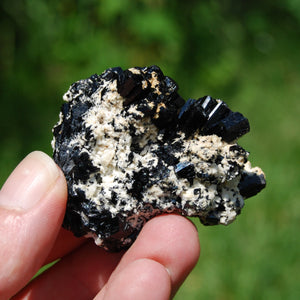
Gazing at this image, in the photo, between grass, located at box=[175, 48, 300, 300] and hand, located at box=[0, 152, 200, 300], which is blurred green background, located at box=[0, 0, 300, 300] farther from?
hand, located at box=[0, 152, 200, 300]

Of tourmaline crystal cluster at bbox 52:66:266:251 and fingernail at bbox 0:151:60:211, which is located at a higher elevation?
tourmaline crystal cluster at bbox 52:66:266:251

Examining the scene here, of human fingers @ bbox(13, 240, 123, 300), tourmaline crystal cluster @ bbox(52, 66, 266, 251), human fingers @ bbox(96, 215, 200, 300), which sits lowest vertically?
human fingers @ bbox(13, 240, 123, 300)

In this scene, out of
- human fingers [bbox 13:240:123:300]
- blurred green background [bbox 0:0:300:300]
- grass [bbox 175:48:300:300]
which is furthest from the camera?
blurred green background [bbox 0:0:300:300]

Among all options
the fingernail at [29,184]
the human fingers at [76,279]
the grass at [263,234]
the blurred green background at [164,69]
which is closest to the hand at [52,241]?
the fingernail at [29,184]

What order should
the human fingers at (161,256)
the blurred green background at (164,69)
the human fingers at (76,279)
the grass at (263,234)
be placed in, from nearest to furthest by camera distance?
the human fingers at (161,256)
the human fingers at (76,279)
the grass at (263,234)
the blurred green background at (164,69)

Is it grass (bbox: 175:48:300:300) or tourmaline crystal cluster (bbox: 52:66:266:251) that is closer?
tourmaline crystal cluster (bbox: 52:66:266:251)

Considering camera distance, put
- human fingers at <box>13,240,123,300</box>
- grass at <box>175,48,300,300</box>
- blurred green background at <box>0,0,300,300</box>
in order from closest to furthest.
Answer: human fingers at <box>13,240,123,300</box>
grass at <box>175,48,300,300</box>
blurred green background at <box>0,0,300,300</box>

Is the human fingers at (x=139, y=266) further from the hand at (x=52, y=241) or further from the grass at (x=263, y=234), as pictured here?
the grass at (x=263, y=234)

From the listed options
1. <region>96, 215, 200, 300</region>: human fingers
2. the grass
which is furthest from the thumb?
the grass
